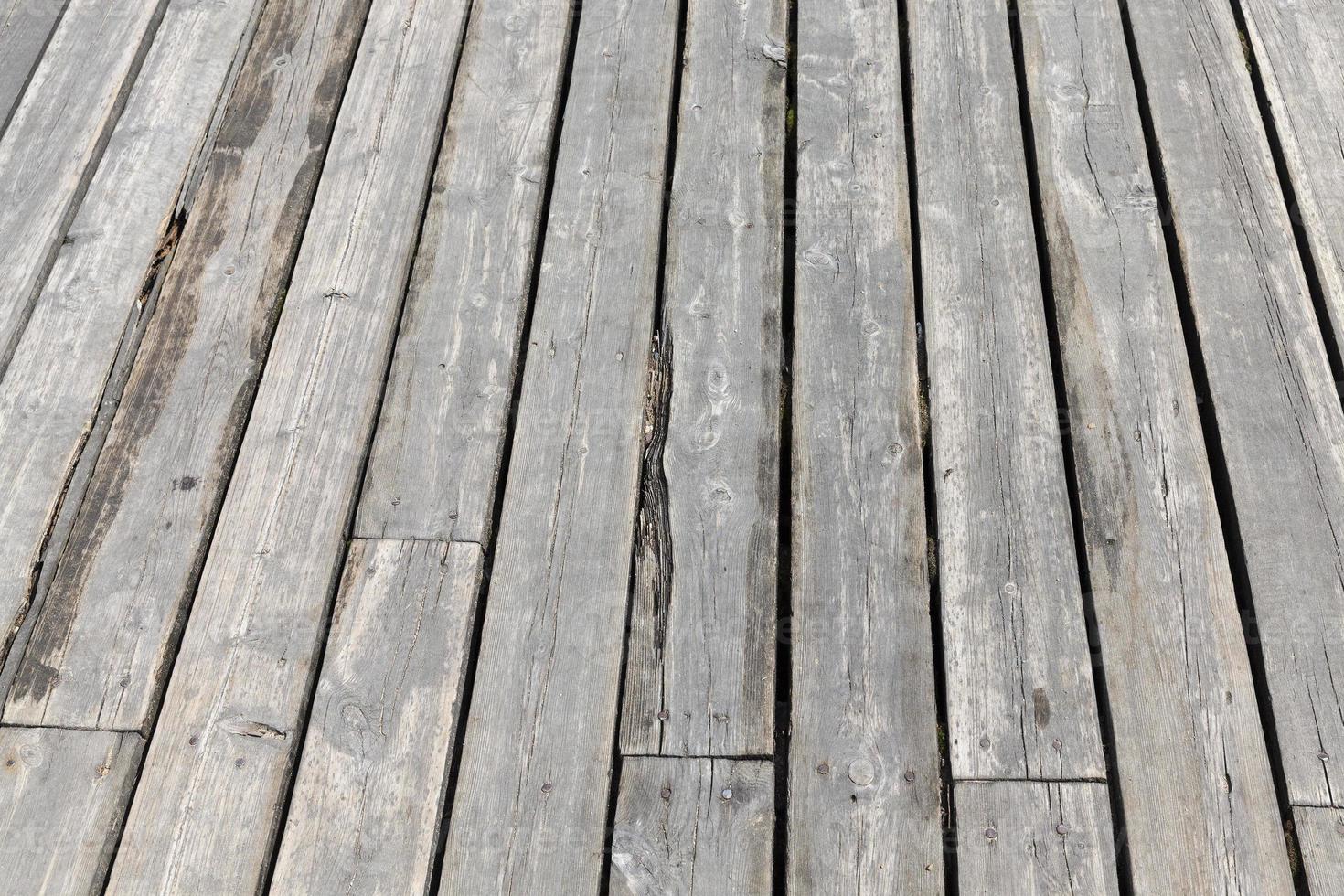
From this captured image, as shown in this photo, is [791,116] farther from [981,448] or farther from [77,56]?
[77,56]

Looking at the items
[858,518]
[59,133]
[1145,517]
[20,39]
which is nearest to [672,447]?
[858,518]

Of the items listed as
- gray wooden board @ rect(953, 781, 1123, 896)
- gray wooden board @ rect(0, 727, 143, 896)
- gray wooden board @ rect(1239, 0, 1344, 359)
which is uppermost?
gray wooden board @ rect(1239, 0, 1344, 359)

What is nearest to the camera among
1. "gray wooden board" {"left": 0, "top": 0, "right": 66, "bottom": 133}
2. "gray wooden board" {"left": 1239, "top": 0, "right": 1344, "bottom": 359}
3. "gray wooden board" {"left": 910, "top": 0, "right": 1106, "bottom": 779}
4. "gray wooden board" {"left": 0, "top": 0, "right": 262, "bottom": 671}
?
"gray wooden board" {"left": 910, "top": 0, "right": 1106, "bottom": 779}

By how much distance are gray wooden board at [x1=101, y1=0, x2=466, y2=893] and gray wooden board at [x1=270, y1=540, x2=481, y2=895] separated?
38 millimetres

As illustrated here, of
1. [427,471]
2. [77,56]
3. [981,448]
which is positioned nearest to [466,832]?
[427,471]

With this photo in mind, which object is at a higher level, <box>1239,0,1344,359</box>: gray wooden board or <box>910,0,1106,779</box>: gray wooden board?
<box>1239,0,1344,359</box>: gray wooden board

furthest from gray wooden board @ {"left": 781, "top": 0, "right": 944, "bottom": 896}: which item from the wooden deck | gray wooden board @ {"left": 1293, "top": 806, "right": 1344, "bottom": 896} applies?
gray wooden board @ {"left": 1293, "top": 806, "right": 1344, "bottom": 896}

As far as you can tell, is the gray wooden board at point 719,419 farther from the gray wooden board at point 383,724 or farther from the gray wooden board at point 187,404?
the gray wooden board at point 187,404

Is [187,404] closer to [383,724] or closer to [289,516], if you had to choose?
[289,516]

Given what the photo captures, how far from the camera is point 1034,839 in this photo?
1402mm

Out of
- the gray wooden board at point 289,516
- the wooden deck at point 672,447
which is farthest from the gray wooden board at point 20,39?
the gray wooden board at point 289,516

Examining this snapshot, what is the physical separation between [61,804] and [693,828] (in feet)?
2.70

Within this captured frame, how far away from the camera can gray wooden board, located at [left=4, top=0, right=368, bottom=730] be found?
1.54 m

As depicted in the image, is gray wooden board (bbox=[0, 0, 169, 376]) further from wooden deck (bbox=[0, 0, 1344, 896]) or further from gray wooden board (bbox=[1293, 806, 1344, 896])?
gray wooden board (bbox=[1293, 806, 1344, 896])
